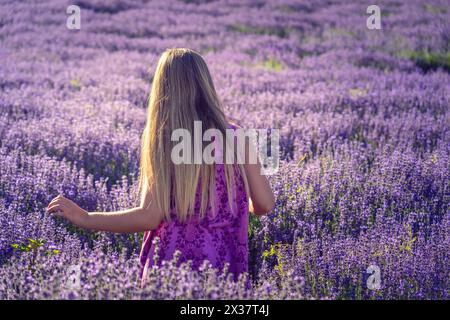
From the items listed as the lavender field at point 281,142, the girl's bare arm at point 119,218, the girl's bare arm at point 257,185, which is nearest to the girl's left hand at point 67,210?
the girl's bare arm at point 119,218

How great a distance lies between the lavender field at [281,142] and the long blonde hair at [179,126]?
39 cm

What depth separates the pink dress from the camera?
11.2 ft

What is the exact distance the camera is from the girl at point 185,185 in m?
3.34

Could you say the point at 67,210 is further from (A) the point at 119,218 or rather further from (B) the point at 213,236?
(B) the point at 213,236

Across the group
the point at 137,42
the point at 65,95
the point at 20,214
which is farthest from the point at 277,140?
the point at 137,42

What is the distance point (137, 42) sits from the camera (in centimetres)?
1341

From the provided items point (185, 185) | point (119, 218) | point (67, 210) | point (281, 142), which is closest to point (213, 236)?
point (185, 185)

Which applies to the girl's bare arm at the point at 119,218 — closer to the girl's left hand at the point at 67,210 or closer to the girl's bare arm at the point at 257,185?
the girl's left hand at the point at 67,210

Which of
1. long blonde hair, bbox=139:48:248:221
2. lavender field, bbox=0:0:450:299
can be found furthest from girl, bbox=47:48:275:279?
lavender field, bbox=0:0:450:299

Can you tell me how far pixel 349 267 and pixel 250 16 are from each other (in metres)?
13.6

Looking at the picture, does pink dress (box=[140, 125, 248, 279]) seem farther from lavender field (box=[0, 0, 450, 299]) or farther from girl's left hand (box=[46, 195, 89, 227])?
girl's left hand (box=[46, 195, 89, 227])

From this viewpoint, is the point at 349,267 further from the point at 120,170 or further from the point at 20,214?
the point at 120,170

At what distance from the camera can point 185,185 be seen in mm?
3350
